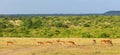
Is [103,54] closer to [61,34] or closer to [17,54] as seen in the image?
[17,54]

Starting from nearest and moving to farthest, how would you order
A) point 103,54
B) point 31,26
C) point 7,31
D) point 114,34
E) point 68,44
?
point 103,54, point 68,44, point 114,34, point 7,31, point 31,26

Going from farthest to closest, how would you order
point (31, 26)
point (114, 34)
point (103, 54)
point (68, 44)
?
point (31, 26)
point (114, 34)
point (68, 44)
point (103, 54)

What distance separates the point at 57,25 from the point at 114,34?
73.3ft

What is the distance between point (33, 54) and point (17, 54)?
1.24 metres

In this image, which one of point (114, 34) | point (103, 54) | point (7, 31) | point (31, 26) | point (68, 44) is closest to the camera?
point (103, 54)

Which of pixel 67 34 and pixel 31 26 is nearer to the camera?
pixel 67 34

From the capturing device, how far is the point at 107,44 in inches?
1612

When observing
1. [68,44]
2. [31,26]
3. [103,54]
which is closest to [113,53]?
[103,54]

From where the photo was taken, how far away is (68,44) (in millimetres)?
40906

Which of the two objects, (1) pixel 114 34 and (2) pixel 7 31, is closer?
(1) pixel 114 34

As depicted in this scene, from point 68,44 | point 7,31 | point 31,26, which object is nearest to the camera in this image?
point 68,44

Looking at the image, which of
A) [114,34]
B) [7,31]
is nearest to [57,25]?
[7,31]

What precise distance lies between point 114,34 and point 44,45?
21045mm

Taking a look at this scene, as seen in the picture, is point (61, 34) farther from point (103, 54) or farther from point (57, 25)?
point (103, 54)
